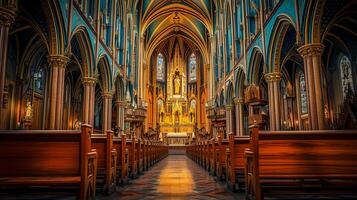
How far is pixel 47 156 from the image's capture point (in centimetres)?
371

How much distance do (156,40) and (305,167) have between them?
34455 mm

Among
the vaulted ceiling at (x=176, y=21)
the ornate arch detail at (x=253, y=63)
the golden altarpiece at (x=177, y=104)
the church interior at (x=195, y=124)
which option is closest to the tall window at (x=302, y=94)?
the church interior at (x=195, y=124)

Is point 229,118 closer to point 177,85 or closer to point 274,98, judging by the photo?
point 274,98

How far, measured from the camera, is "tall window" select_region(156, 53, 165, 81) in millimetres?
41194

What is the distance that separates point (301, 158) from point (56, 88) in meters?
8.52

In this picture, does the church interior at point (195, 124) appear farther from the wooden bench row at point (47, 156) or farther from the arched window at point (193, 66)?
the arched window at point (193, 66)

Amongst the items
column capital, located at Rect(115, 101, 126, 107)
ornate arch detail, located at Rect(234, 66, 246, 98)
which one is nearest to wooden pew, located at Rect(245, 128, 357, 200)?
ornate arch detail, located at Rect(234, 66, 246, 98)

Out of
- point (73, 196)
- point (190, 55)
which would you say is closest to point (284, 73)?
point (73, 196)

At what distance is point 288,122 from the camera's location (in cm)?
1961


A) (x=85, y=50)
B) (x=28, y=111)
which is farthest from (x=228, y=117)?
(x=28, y=111)

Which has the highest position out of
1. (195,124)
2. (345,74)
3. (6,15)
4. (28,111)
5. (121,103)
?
(345,74)

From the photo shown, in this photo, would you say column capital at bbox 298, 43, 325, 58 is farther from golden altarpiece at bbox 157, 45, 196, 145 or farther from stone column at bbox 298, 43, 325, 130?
golden altarpiece at bbox 157, 45, 196, 145

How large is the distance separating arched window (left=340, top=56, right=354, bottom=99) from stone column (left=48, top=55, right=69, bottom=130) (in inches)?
532

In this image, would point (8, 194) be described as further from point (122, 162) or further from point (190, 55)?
point (190, 55)
